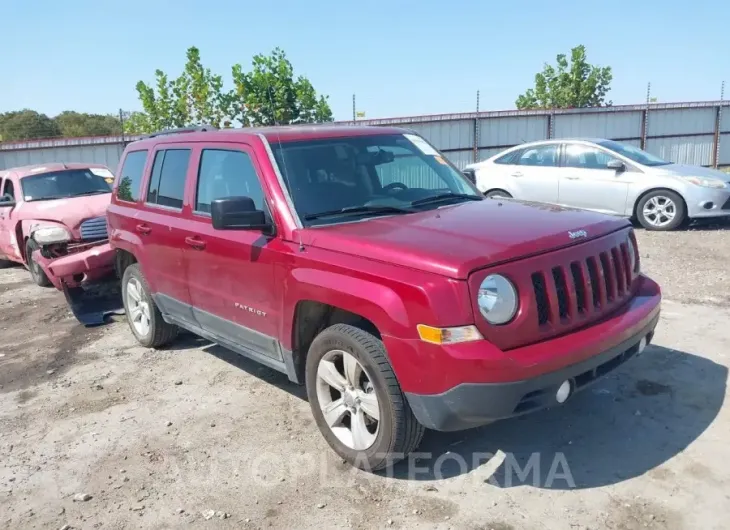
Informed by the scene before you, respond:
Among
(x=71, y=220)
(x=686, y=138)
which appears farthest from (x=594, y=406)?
(x=686, y=138)

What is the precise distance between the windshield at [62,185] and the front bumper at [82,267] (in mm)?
2357

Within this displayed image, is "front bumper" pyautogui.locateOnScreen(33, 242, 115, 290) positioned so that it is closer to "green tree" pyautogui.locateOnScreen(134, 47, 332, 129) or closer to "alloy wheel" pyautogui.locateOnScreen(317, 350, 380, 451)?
"alloy wheel" pyautogui.locateOnScreen(317, 350, 380, 451)

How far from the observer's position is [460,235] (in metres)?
3.48

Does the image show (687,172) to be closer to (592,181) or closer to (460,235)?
(592,181)

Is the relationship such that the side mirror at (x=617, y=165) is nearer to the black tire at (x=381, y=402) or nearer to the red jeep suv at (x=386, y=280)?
the red jeep suv at (x=386, y=280)

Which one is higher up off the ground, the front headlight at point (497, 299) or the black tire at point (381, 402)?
the front headlight at point (497, 299)

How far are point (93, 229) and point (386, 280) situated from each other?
20.8 ft

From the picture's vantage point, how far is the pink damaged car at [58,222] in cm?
741

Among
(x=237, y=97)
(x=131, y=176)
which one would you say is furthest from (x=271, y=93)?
(x=131, y=176)

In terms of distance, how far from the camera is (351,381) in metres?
3.66

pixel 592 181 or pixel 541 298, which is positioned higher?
pixel 541 298

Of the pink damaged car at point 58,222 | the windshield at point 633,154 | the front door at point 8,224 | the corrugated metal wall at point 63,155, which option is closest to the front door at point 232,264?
the pink damaged car at point 58,222

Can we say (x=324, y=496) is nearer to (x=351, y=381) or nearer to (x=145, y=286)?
(x=351, y=381)

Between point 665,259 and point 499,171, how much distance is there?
3.93m
